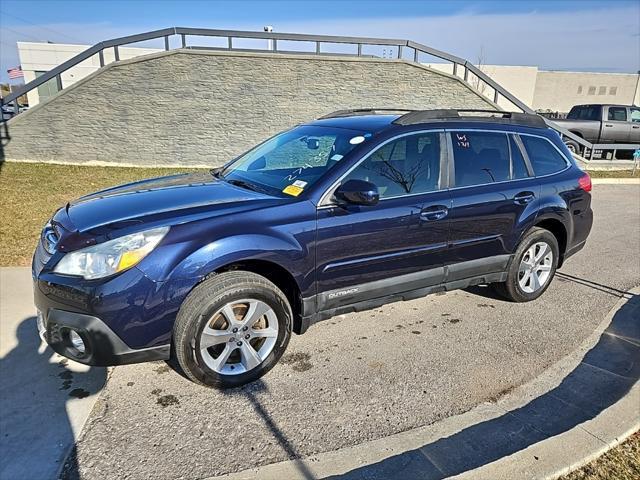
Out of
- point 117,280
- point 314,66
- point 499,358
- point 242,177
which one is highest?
point 314,66

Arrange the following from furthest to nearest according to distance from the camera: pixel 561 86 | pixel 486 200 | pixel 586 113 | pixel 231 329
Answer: pixel 561 86, pixel 586 113, pixel 486 200, pixel 231 329

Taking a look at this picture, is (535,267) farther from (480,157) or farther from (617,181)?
(617,181)

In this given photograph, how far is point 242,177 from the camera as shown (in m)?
3.81

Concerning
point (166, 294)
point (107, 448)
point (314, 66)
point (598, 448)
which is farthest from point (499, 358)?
point (314, 66)

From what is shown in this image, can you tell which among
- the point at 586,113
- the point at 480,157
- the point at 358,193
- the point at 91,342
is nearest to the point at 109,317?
the point at 91,342

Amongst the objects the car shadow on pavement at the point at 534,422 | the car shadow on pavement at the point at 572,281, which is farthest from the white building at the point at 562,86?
the car shadow on pavement at the point at 534,422

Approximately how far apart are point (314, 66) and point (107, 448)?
1237 cm

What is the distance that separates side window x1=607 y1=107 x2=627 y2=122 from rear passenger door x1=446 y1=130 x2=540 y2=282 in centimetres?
1544

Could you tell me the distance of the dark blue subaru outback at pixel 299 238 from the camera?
268 cm

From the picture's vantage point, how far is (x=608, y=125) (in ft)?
53.7

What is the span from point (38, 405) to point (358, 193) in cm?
244

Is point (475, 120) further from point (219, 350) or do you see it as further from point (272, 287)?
point (219, 350)

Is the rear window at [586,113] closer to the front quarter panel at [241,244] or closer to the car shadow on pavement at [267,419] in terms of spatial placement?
the front quarter panel at [241,244]

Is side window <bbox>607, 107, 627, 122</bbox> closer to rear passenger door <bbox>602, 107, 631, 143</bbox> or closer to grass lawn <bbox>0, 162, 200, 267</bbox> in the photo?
rear passenger door <bbox>602, 107, 631, 143</bbox>
